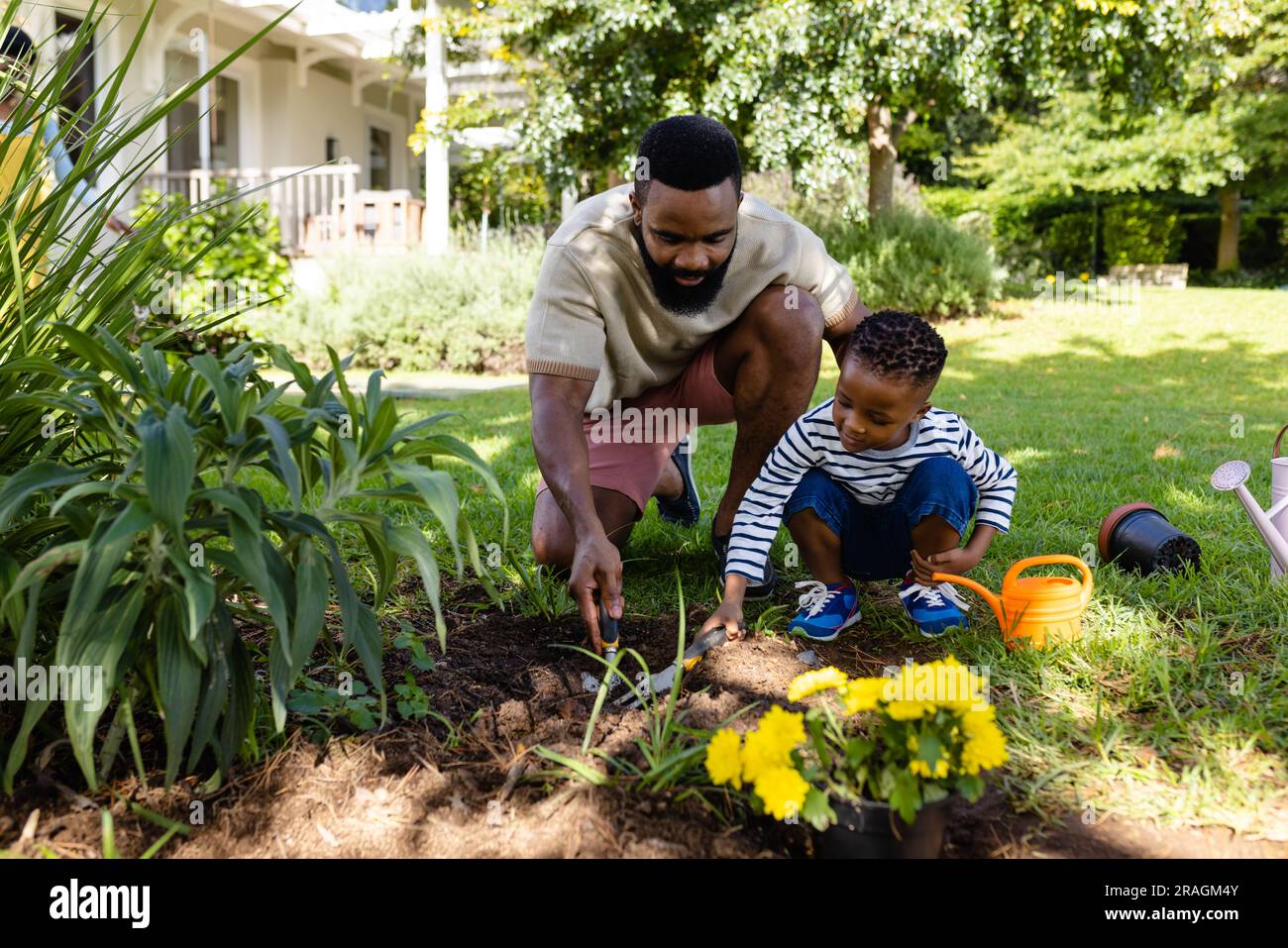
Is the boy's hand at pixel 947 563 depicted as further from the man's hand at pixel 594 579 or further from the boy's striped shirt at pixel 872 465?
the man's hand at pixel 594 579

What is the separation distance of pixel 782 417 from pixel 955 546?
722mm

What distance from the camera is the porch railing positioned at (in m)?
11.5

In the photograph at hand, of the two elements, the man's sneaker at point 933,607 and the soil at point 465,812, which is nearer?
the soil at point 465,812

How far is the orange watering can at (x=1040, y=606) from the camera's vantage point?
2357 mm

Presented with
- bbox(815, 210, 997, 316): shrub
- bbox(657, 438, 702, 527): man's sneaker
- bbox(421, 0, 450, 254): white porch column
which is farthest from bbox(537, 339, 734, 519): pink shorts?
bbox(421, 0, 450, 254): white porch column

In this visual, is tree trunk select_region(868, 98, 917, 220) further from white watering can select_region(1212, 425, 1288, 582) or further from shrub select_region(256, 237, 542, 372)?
white watering can select_region(1212, 425, 1288, 582)

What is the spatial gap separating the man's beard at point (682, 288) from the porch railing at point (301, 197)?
28.6 feet

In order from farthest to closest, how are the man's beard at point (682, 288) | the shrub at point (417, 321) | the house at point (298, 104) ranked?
the house at point (298, 104) → the shrub at point (417, 321) → the man's beard at point (682, 288)

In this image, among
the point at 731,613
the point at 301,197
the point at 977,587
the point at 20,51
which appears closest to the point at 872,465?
the point at 977,587

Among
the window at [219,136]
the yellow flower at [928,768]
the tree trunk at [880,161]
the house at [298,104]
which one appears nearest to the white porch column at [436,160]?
the house at [298,104]

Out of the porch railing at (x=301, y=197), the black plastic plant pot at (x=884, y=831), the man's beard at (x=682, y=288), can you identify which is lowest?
the black plastic plant pot at (x=884, y=831)

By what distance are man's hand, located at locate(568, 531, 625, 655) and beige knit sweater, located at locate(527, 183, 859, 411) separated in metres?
0.63
